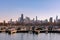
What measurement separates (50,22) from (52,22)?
86.1 inches

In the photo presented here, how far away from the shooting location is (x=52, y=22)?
159375 millimetres

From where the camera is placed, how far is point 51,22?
156750mm

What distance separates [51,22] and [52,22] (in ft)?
9.20

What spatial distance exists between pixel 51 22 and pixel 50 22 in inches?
50.4

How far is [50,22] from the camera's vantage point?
15788 cm
